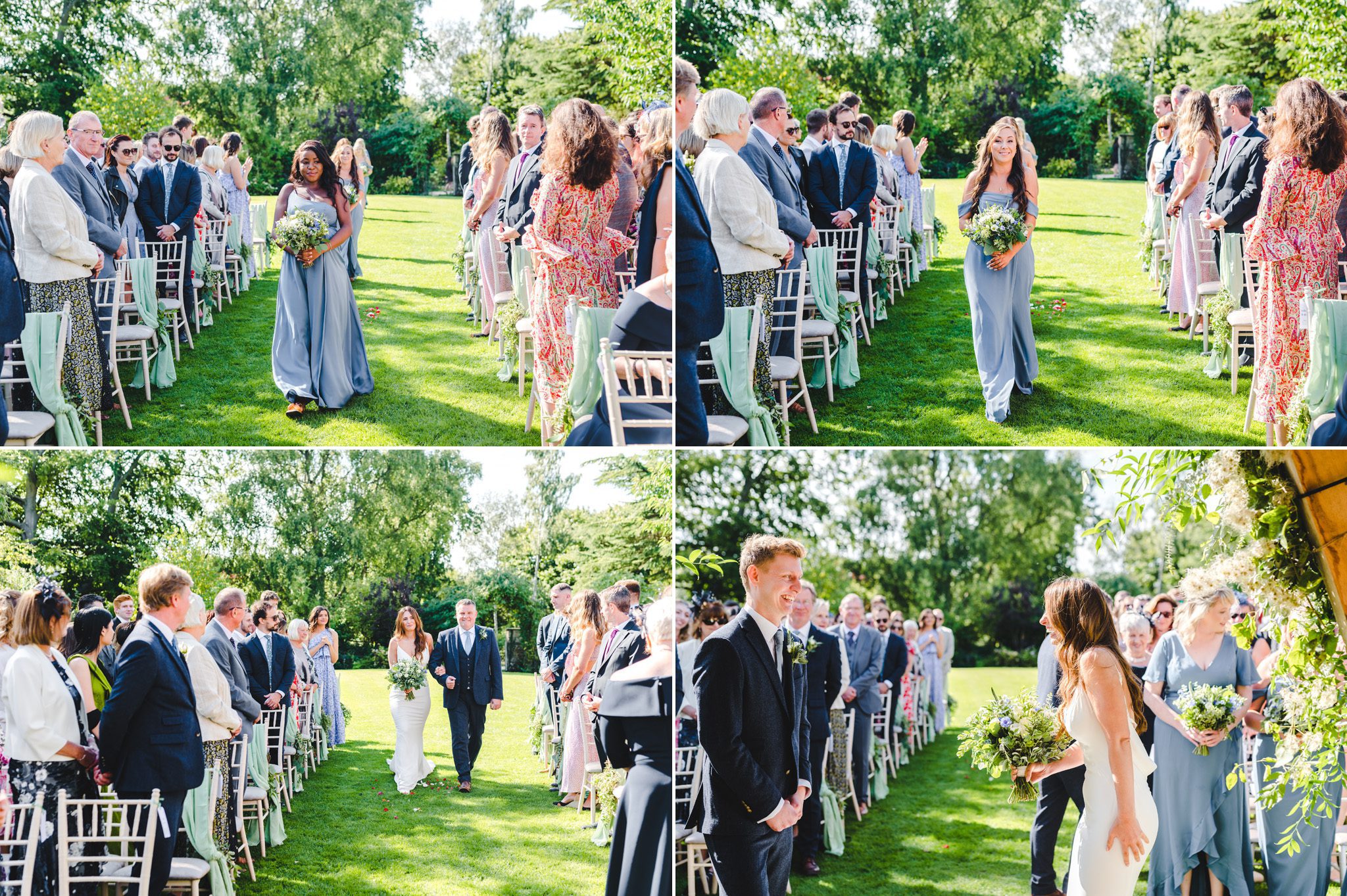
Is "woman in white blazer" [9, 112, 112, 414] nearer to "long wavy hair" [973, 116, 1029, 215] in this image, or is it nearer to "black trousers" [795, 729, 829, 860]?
"long wavy hair" [973, 116, 1029, 215]

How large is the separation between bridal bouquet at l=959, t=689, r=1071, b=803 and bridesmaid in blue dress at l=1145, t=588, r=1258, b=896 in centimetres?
122

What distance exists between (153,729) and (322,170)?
229 cm

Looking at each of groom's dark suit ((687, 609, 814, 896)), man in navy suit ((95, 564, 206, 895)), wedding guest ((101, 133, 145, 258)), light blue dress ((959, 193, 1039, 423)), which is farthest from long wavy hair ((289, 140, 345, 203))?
light blue dress ((959, 193, 1039, 423))

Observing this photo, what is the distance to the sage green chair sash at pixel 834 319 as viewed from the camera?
491 centimetres

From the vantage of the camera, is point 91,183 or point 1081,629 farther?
point 91,183

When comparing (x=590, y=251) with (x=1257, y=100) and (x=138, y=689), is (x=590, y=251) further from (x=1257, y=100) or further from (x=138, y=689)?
(x=1257, y=100)

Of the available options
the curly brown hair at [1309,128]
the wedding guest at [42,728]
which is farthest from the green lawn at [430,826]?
the curly brown hair at [1309,128]

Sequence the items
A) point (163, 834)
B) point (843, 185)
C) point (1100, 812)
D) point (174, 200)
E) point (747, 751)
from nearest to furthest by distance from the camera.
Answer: point (747, 751)
point (1100, 812)
point (163, 834)
point (174, 200)
point (843, 185)

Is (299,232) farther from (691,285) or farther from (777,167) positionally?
(777,167)

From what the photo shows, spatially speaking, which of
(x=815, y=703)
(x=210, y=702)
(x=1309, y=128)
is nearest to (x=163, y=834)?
(x=210, y=702)

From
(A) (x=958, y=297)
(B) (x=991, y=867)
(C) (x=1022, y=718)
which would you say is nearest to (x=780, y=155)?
(A) (x=958, y=297)

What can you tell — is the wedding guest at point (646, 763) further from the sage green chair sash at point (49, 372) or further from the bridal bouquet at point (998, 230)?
the sage green chair sash at point (49, 372)

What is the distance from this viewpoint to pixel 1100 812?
4086mm

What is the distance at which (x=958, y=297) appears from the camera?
17.0ft
